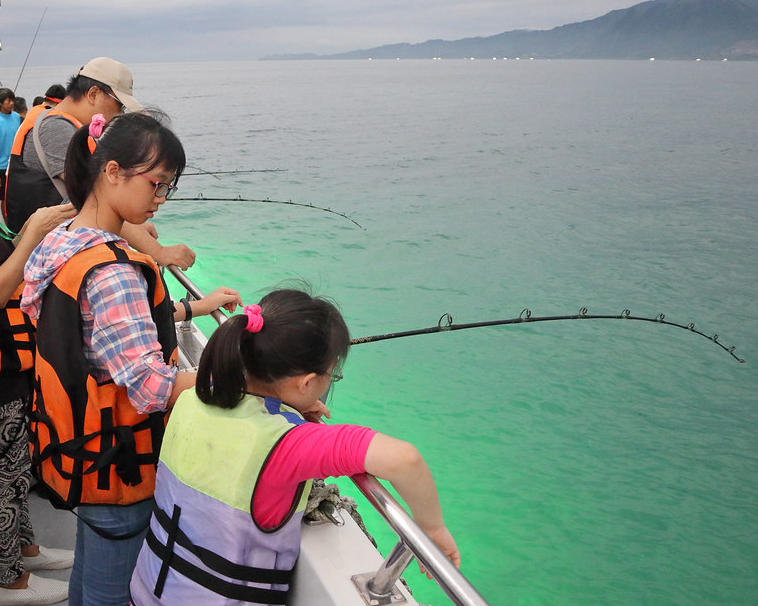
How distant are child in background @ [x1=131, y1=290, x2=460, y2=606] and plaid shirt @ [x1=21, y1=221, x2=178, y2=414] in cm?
8

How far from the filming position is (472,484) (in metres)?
4.71

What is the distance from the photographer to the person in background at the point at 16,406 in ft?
4.99

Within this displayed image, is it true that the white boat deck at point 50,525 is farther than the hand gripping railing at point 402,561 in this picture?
Yes

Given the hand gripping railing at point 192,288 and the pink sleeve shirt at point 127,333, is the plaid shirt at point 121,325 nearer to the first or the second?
the pink sleeve shirt at point 127,333

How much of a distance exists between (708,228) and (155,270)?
12.2 meters

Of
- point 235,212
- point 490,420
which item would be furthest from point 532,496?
point 235,212

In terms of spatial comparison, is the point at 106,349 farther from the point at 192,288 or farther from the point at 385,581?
the point at 192,288

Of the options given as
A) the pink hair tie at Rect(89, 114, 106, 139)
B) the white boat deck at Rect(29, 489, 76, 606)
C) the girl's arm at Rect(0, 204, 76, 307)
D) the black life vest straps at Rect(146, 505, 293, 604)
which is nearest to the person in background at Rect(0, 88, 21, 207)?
the white boat deck at Rect(29, 489, 76, 606)

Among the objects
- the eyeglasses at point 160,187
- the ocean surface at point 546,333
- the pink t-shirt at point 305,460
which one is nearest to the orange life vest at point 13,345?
the eyeglasses at point 160,187

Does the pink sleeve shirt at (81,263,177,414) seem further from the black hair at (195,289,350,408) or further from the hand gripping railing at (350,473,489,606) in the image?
the hand gripping railing at (350,473,489,606)

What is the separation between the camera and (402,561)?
111cm

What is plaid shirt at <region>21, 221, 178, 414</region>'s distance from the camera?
3.97 feet

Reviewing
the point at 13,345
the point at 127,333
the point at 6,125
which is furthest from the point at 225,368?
the point at 6,125

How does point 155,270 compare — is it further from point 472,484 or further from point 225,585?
point 472,484
